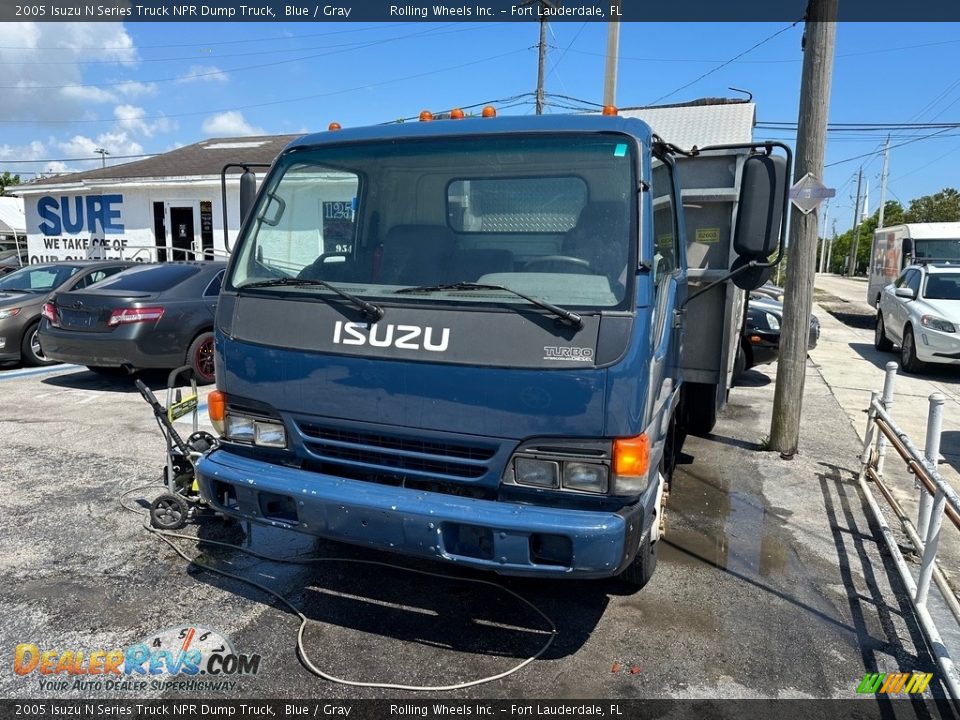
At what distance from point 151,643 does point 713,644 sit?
2.63 metres

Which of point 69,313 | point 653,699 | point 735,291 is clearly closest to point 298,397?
point 653,699

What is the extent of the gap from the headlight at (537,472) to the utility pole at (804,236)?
4.25 meters

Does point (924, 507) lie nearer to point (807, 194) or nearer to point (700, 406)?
point (700, 406)

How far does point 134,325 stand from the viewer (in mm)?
7953

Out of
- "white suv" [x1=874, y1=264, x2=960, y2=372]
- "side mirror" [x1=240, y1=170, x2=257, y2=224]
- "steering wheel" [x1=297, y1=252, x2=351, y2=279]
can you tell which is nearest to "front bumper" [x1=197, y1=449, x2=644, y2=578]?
"steering wheel" [x1=297, y1=252, x2=351, y2=279]

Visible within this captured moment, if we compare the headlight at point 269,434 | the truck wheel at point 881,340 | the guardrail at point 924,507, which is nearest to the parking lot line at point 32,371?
the headlight at point 269,434

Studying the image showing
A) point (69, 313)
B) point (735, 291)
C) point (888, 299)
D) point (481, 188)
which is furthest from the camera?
point (888, 299)

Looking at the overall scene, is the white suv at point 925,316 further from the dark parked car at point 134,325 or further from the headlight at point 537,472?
the dark parked car at point 134,325

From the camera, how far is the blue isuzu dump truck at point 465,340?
2818 mm

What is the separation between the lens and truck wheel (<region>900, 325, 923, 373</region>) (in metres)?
11.0

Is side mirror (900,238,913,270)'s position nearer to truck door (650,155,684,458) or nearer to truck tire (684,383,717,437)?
truck tire (684,383,717,437)

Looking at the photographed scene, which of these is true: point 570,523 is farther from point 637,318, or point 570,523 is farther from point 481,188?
point 481,188

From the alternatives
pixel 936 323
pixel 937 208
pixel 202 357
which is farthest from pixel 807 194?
pixel 937 208

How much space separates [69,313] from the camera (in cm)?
812
